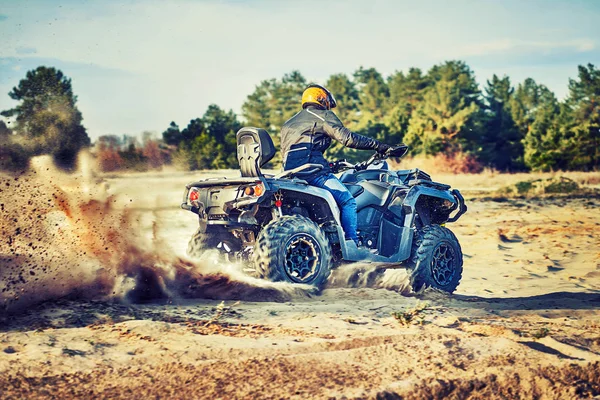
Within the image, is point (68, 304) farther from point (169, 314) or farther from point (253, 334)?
point (253, 334)

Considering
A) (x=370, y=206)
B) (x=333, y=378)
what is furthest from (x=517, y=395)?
(x=370, y=206)

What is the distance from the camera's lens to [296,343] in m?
5.69

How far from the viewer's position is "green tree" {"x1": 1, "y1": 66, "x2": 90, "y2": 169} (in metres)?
10.8

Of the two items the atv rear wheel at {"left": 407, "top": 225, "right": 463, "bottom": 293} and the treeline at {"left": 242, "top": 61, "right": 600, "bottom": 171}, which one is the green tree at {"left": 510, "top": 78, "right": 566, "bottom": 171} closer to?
the treeline at {"left": 242, "top": 61, "right": 600, "bottom": 171}

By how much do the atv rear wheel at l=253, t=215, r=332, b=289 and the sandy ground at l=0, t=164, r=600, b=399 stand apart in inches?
7.8

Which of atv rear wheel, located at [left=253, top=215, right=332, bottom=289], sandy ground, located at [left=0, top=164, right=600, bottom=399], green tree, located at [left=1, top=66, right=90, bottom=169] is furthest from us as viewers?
green tree, located at [left=1, top=66, right=90, bottom=169]

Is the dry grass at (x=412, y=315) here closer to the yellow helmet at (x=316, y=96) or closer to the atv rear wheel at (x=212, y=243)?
the atv rear wheel at (x=212, y=243)

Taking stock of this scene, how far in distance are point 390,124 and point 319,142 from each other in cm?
4188

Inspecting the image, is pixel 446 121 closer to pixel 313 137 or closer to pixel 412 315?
pixel 313 137

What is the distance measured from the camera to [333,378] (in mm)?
4906

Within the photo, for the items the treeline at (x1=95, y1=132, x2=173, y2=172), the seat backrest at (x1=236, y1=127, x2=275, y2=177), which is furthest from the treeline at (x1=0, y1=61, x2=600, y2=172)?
the seat backrest at (x1=236, y1=127, x2=275, y2=177)

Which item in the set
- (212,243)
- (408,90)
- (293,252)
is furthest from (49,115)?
(408,90)

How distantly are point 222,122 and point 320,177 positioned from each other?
26468mm

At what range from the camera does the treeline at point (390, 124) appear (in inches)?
444
